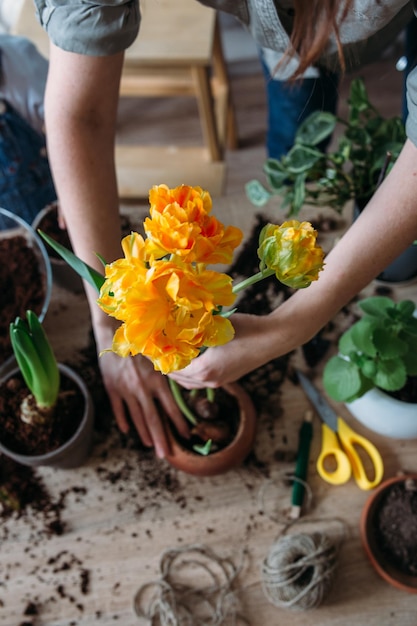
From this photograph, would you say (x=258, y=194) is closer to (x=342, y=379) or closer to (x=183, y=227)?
(x=342, y=379)

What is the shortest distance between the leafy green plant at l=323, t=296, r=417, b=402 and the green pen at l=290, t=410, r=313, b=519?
3.2 inches

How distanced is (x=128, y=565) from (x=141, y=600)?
0.14 ft

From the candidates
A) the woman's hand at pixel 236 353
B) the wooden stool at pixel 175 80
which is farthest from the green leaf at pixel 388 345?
the wooden stool at pixel 175 80

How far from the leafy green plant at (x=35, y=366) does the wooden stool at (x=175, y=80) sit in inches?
A: 23.4

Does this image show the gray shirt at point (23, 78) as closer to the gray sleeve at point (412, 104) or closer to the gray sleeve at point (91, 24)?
the gray sleeve at point (91, 24)

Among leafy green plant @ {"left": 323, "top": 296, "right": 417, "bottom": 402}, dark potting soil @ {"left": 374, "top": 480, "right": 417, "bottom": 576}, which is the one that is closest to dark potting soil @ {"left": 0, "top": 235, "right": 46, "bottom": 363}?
leafy green plant @ {"left": 323, "top": 296, "right": 417, "bottom": 402}

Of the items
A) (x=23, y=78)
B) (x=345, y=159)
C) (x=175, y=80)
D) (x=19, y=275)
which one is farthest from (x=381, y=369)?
(x=175, y=80)

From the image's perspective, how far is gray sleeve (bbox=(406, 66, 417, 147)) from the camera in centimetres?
58

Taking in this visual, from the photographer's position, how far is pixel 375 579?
0.71 meters

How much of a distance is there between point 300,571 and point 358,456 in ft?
0.58

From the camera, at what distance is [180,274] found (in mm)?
386

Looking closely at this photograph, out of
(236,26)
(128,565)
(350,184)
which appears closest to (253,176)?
(236,26)

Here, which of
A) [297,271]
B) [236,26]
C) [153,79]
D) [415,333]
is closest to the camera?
[297,271]

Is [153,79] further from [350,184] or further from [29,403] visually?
[29,403]
